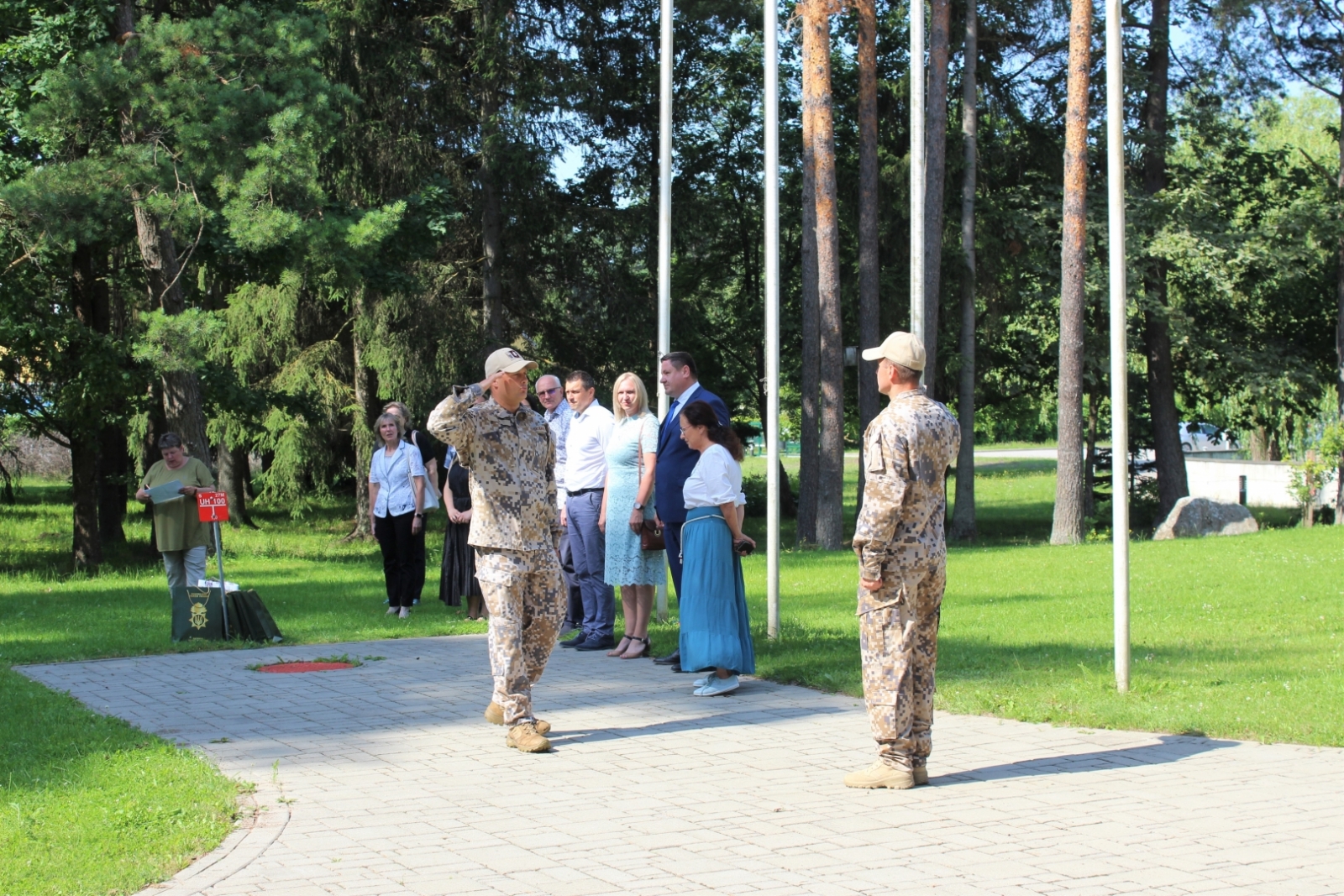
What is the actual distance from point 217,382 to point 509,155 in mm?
7947

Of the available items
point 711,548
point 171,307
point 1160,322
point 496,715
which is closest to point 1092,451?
point 1160,322

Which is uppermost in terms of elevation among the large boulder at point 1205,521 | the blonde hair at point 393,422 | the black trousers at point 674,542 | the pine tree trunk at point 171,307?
the pine tree trunk at point 171,307

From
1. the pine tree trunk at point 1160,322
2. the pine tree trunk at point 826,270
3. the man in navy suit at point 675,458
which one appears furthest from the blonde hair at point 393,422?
the pine tree trunk at point 1160,322

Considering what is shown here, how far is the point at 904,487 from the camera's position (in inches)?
233

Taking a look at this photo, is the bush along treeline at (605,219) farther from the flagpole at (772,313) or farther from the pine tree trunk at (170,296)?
the flagpole at (772,313)

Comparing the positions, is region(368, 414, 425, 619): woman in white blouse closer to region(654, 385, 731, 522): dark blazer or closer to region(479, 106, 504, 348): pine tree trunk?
region(654, 385, 731, 522): dark blazer

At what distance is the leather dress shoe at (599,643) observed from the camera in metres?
10.6

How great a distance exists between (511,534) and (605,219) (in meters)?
22.2

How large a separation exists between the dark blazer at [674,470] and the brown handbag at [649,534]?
1.34 feet

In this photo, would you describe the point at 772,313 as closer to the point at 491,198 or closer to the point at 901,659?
→ the point at 901,659

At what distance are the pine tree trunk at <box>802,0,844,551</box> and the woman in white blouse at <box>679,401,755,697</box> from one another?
14.2 meters

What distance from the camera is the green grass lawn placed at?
18.4ft

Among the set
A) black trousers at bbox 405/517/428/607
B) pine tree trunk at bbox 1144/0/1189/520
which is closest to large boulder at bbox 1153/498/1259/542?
pine tree trunk at bbox 1144/0/1189/520

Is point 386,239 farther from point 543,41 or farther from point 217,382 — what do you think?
point 543,41
